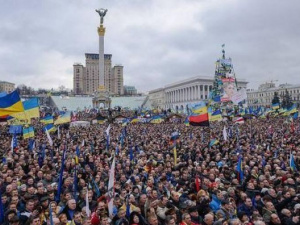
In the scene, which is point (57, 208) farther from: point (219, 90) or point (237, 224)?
point (219, 90)

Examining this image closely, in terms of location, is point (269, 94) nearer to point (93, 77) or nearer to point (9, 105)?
point (93, 77)

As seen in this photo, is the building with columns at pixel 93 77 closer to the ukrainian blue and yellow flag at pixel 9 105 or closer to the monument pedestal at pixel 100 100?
the monument pedestal at pixel 100 100

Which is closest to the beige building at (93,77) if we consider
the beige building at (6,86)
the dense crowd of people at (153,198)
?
the beige building at (6,86)

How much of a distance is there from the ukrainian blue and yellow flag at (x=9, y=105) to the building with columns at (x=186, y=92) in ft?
247

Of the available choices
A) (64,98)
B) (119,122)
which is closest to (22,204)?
(119,122)

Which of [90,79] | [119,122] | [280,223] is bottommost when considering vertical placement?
[280,223]

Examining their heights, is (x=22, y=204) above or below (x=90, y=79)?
below

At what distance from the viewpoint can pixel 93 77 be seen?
146750 millimetres

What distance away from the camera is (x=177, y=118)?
41281 mm

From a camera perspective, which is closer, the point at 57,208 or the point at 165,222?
the point at 165,222

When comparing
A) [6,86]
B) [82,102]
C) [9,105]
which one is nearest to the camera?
[9,105]

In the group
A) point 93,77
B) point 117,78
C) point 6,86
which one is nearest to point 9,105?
point 6,86

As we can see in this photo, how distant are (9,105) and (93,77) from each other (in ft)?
462

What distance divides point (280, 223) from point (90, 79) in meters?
145
